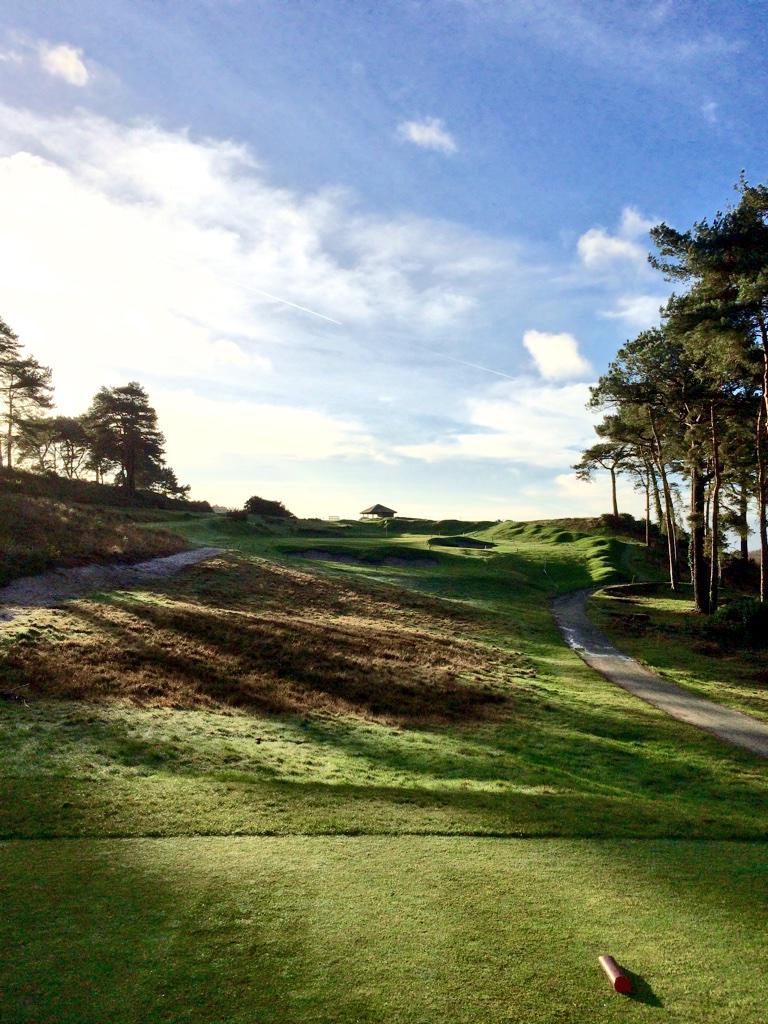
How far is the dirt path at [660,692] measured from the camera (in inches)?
725

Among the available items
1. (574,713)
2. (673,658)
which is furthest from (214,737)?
(673,658)

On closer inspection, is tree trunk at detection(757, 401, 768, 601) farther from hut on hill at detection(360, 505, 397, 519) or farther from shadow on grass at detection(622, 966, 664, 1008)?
hut on hill at detection(360, 505, 397, 519)

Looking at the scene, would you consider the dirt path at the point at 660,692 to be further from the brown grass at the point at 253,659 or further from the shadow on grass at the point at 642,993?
the shadow on grass at the point at 642,993

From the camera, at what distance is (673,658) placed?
3009cm

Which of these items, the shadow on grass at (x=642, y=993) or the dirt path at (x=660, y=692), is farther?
the dirt path at (x=660, y=692)

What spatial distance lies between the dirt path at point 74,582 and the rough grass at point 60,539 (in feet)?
2.34

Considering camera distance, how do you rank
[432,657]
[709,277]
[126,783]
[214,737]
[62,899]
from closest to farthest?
[62,899]
[126,783]
[214,737]
[432,657]
[709,277]

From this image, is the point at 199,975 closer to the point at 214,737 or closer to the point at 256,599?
the point at 214,737

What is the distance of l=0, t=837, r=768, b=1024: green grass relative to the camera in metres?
4.98

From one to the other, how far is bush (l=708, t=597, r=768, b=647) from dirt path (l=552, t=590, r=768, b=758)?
20.7 feet

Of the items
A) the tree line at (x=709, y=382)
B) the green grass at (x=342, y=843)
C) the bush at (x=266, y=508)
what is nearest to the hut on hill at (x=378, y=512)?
the bush at (x=266, y=508)

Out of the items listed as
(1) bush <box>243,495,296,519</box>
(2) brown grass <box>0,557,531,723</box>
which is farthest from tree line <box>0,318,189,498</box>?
(2) brown grass <box>0,557,531,723</box>

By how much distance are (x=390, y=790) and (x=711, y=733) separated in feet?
40.4

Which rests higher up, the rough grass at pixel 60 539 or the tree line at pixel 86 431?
the tree line at pixel 86 431
